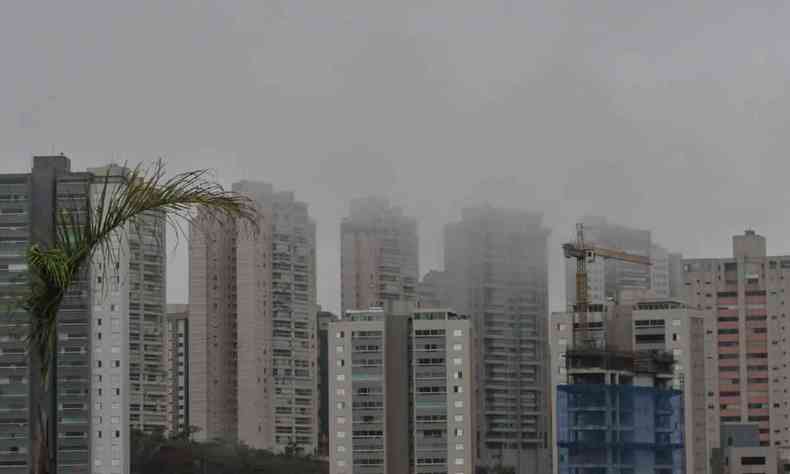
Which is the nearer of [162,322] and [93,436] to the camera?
[93,436]

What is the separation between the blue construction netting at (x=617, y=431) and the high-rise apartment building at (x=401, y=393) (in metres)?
1.27

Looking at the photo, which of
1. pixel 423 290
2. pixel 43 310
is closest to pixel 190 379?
pixel 423 290

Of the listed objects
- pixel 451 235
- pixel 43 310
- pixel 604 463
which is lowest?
pixel 604 463

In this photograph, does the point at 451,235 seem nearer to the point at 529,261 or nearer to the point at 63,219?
the point at 529,261

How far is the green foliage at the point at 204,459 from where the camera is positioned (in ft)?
60.5

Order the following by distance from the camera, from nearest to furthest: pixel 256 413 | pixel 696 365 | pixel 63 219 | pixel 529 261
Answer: pixel 63 219, pixel 696 365, pixel 256 413, pixel 529 261

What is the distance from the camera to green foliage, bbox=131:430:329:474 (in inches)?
727

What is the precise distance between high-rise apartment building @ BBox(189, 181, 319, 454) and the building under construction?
13.5 ft

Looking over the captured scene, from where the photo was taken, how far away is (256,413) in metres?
21.4

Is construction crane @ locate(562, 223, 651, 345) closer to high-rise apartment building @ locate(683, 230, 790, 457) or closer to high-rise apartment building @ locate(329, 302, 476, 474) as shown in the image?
high-rise apartment building @ locate(683, 230, 790, 457)

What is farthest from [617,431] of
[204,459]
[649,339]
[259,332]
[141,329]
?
[141,329]

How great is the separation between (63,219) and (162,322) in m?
18.2

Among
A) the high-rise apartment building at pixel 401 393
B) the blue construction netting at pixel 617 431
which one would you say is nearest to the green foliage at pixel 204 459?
the high-rise apartment building at pixel 401 393

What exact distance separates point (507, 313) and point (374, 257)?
6.55ft
